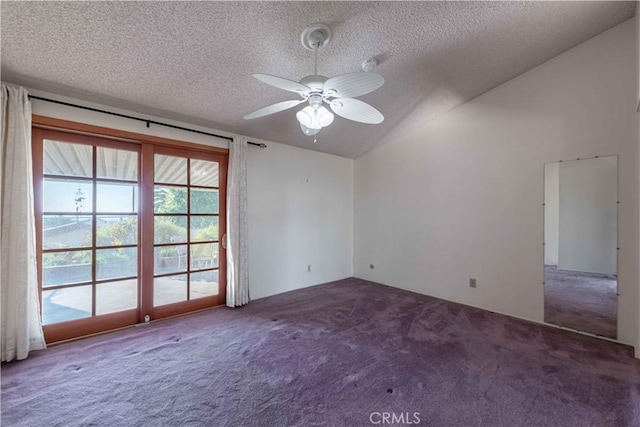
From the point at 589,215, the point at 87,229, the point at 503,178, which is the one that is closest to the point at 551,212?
the point at 589,215

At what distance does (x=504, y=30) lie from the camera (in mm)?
2490

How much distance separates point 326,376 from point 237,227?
7.23 feet

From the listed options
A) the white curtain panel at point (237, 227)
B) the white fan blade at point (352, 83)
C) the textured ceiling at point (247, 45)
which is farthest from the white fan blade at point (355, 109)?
the white curtain panel at point (237, 227)

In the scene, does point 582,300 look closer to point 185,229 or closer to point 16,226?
point 185,229

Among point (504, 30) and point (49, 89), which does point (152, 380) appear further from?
point (504, 30)

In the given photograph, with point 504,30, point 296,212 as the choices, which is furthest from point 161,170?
point 504,30

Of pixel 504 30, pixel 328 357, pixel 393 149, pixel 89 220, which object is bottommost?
pixel 328 357

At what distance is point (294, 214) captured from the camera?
4.45 metres

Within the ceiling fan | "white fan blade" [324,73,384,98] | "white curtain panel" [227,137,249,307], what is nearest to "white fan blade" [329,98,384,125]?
the ceiling fan

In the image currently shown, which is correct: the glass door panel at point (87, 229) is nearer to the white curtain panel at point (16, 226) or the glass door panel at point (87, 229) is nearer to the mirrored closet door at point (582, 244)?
the white curtain panel at point (16, 226)

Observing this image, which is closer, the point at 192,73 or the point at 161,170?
the point at 192,73

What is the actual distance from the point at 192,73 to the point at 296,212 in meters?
2.51

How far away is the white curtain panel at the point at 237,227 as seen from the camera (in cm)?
355

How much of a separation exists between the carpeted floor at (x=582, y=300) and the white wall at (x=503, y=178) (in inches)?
3.0
